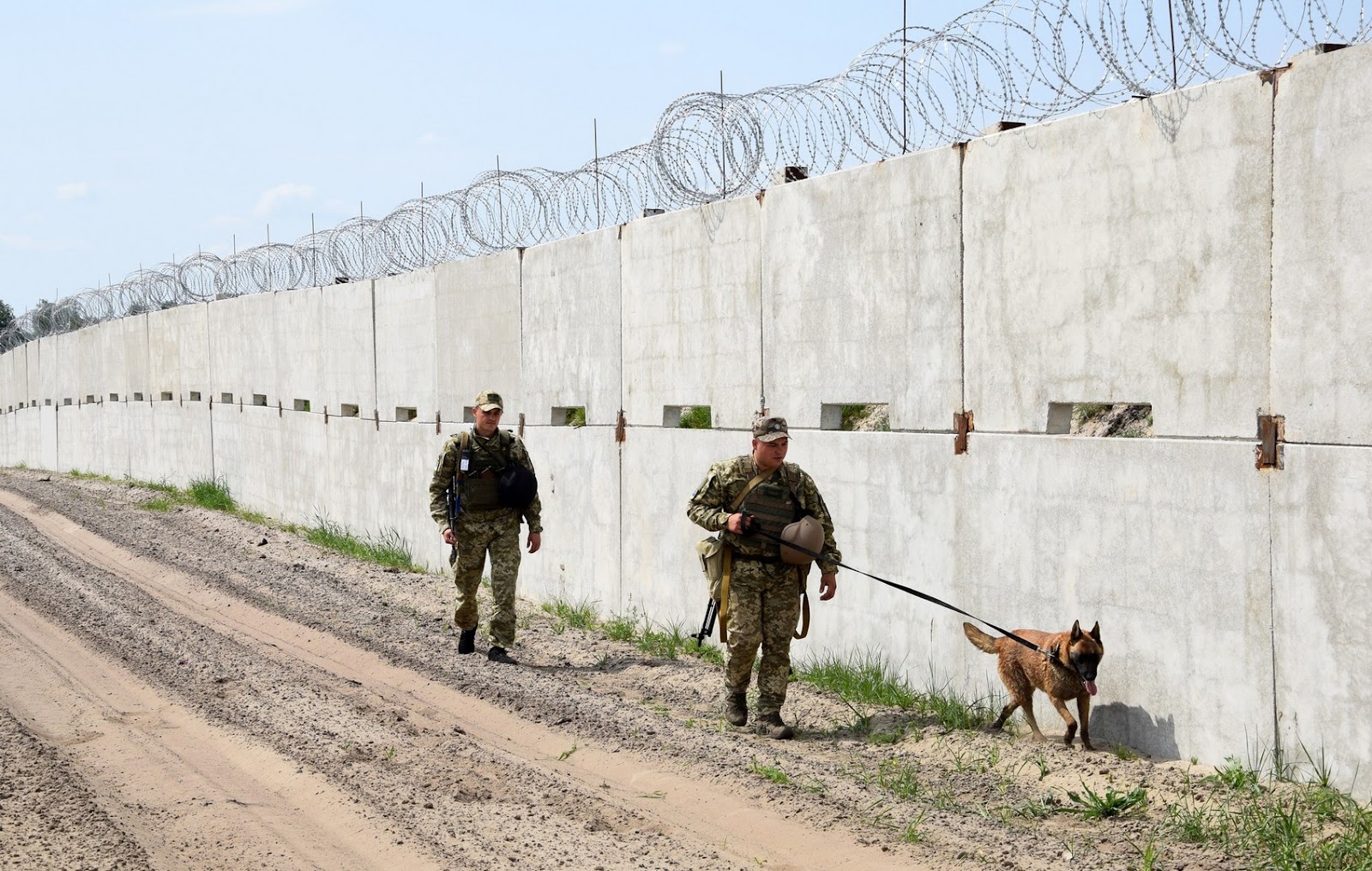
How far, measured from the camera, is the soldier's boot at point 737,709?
6875 millimetres

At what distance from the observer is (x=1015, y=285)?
20.8 feet

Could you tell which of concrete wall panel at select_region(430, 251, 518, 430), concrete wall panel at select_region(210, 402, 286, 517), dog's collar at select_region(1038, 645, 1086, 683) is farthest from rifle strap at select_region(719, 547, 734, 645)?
concrete wall panel at select_region(210, 402, 286, 517)

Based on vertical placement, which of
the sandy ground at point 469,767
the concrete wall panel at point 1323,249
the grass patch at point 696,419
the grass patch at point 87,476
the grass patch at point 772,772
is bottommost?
the sandy ground at point 469,767

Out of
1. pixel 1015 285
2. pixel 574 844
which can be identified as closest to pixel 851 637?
pixel 1015 285

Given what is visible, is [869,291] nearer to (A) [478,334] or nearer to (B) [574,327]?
(B) [574,327]

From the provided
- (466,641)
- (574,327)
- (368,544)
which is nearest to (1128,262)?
(466,641)

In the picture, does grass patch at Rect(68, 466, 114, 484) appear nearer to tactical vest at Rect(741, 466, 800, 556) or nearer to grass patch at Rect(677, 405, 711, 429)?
grass patch at Rect(677, 405, 711, 429)

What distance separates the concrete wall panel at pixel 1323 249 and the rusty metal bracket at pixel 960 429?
1.77 metres

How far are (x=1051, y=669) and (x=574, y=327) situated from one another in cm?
575

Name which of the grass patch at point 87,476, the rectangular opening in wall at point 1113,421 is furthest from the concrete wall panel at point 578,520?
the grass patch at point 87,476

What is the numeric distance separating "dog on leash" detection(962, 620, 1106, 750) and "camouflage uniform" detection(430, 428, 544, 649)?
11.6ft

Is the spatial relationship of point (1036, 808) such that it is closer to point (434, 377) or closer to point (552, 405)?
point (552, 405)

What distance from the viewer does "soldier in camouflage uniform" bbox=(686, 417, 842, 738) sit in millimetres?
6672

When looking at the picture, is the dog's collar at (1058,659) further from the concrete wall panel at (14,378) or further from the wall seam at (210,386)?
the concrete wall panel at (14,378)
